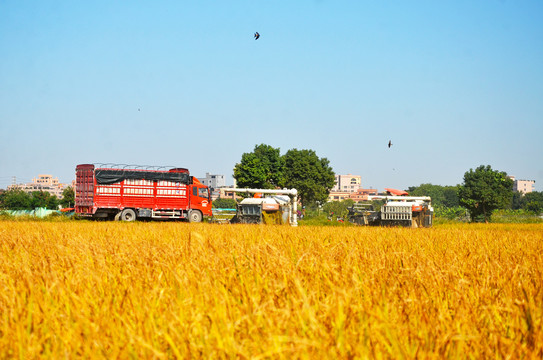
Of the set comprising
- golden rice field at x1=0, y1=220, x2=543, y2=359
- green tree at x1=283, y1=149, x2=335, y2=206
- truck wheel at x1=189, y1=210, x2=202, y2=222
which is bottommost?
truck wheel at x1=189, y1=210, x2=202, y2=222

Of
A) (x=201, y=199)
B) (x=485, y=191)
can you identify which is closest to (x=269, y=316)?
(x=201, y=199)

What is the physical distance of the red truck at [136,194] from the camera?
3245 cm

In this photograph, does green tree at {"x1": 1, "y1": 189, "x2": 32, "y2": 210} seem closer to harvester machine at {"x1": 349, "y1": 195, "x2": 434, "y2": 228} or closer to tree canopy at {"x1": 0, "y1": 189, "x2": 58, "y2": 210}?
tree canopy at {"x1": 0, "y1": 189, "x2": 58, "y2": 210}

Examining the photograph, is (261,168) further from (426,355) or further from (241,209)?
(426,355)

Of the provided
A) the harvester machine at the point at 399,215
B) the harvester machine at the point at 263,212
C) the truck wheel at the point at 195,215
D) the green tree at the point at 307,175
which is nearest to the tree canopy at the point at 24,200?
the green tree at the point at 307,175

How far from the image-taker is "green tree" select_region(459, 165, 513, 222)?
7506cm

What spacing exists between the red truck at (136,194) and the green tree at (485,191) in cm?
5283

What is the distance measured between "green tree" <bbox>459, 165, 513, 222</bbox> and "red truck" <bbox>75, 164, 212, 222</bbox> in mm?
52834

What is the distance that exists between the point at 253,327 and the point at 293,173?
8591 centimetres

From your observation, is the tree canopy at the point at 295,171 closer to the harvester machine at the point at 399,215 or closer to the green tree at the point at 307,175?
the green tree at the point at 307,175

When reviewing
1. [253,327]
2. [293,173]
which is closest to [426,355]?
[253,327]

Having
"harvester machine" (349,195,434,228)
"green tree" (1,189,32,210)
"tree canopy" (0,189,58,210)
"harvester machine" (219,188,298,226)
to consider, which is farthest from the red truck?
"green tree" (1,189,32,210)

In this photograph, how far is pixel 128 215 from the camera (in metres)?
33.0

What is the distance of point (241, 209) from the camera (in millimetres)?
28156
